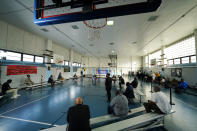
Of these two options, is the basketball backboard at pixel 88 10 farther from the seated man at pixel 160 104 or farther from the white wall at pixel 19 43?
the white wall at pixel 19 43

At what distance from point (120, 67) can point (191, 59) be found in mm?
12469

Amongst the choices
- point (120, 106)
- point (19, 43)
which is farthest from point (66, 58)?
point (120, 106)

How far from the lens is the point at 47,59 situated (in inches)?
323

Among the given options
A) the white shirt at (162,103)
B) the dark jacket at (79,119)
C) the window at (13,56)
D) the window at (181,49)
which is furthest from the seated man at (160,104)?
the window at (13,56)

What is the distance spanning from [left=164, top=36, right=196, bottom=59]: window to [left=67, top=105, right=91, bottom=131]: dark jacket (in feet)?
37.1

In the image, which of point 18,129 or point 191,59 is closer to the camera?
point 18,129

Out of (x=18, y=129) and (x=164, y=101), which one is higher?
(x=164, y=101)

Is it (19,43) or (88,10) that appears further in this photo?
(19,43)

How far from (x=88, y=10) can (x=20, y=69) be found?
26.7 ft

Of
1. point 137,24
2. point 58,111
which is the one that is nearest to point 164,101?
point 58,111

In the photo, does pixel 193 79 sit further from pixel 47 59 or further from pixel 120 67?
pixel 47 59

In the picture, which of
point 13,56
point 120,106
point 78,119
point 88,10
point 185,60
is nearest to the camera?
point 78,119

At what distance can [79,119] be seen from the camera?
51.1 inches

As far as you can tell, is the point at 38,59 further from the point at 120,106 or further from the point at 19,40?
the point at 120,106
